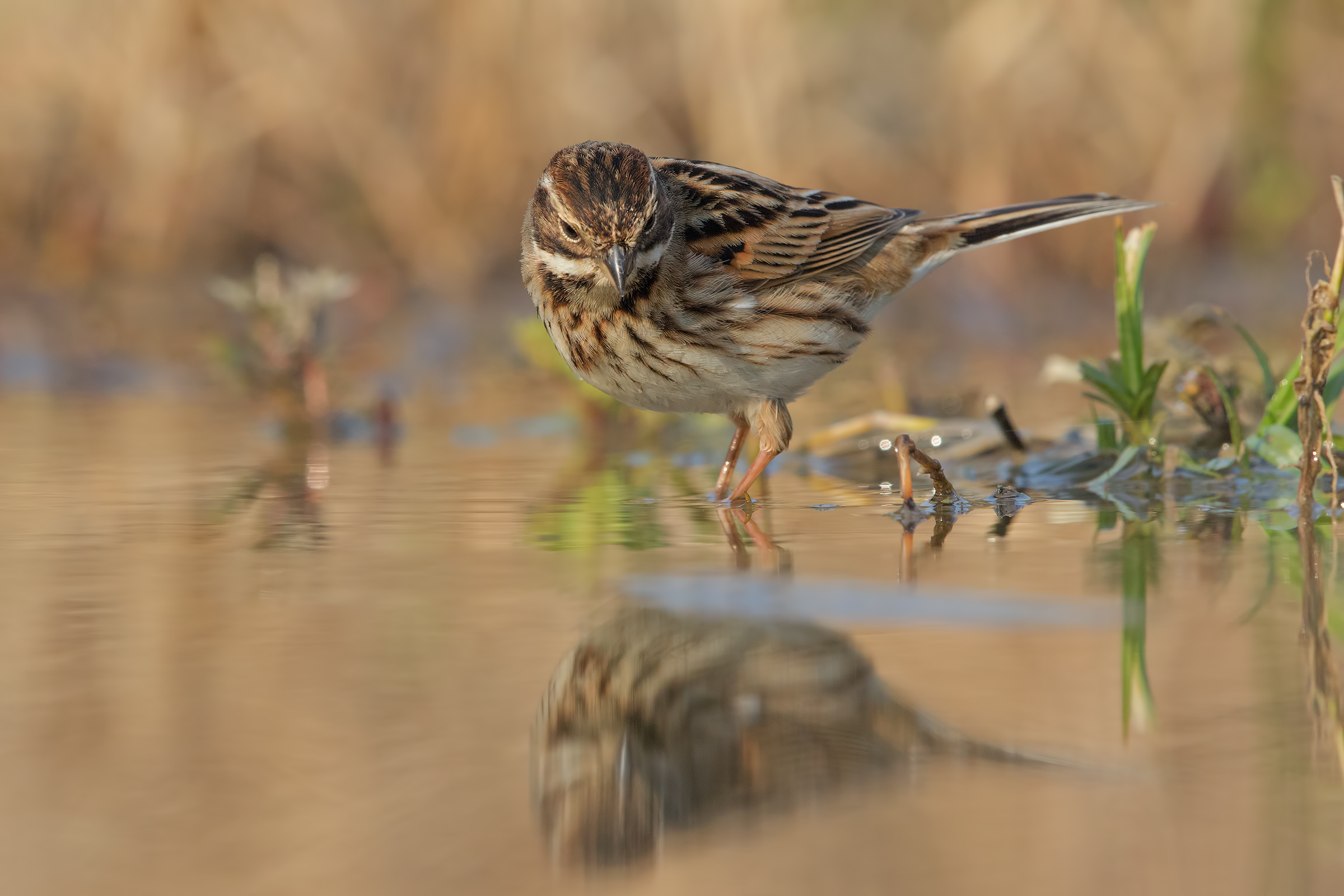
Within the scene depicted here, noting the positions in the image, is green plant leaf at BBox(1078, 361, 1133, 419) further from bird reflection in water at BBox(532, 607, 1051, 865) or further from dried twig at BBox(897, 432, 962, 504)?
bird reflection in water at BBox(532, 607, 1051, 865)

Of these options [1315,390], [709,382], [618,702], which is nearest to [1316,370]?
[1315,390]

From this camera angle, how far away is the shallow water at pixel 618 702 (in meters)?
2.20

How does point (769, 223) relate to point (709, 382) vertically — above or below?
above

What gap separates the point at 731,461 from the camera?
555cm

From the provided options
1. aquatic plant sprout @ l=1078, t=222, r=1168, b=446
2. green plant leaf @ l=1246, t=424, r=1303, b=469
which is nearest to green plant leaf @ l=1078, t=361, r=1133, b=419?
aquatic plant sprout @ l=1078, t=222, r=1168, b=446

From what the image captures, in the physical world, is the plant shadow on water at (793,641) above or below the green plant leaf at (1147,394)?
below

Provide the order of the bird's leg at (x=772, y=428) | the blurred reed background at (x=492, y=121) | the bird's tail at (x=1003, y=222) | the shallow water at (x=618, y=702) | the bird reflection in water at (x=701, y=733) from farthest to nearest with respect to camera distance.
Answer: the blurred reed background at (x=492, y=121) < the bird's tail at (x=1003, y=222) < the bird's leg at (x=772, y=428) < the bird reflection in water at (x=701, y=733) < the shallow water at (x=618, y=702)

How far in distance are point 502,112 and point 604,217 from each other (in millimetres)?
6529

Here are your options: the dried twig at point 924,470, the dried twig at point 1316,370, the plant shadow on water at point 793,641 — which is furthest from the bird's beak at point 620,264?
the dried twig at point 1316,370

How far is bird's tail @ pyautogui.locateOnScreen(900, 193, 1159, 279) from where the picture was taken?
19.5 ft

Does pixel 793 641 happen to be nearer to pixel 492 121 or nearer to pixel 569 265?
pixel 569 265

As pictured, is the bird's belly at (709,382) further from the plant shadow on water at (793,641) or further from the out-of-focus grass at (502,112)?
the out-of-focus grass at (502,112)

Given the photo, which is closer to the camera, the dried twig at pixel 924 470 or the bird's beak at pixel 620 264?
the dried twig at pixel 924 470

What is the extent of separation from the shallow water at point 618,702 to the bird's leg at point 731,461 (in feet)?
0.70
